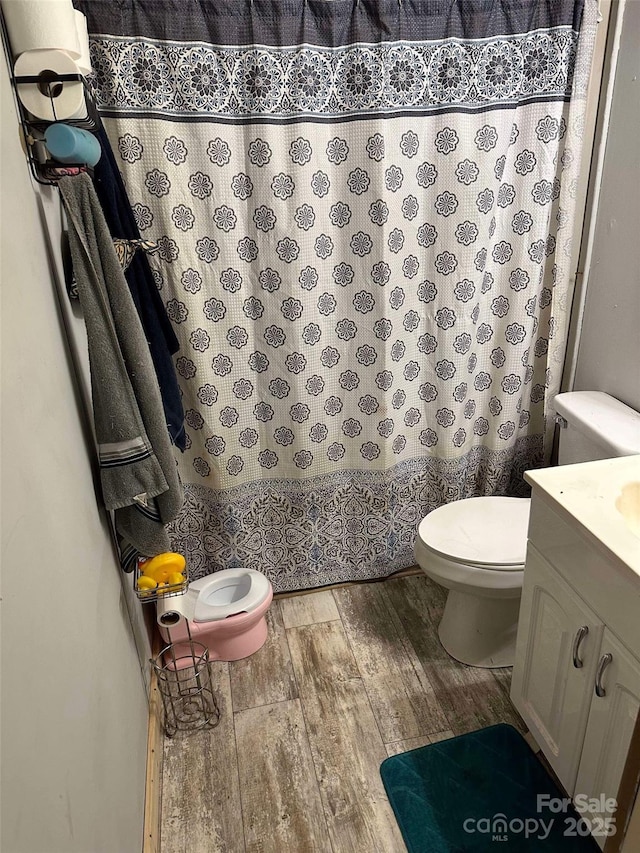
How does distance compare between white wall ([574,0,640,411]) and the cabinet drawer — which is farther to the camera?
white wall ([574,0,640,411])

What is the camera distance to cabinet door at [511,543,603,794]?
4.03 ft

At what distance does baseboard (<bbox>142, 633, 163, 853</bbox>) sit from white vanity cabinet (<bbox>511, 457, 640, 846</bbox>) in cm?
97

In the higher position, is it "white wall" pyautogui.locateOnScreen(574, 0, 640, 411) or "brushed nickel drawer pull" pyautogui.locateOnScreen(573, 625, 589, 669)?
"white wall" pyautogui.locateOnScreen(574, 0, 640, 411)

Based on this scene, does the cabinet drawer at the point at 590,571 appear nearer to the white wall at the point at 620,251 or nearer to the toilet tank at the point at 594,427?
the toilet tank at the point at 594,427

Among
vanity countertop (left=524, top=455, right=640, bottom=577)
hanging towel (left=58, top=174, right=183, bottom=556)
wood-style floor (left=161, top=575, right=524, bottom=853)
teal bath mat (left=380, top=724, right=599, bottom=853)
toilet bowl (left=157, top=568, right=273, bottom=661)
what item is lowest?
wood-style floor (left=161, top=575, right=524, bottom=853)

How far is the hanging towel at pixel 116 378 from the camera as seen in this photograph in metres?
1.11

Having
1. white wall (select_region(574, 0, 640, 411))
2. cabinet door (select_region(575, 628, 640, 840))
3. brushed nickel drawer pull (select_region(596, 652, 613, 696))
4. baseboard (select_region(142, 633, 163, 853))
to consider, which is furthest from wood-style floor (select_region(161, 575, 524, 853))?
white wall (select_region(574, 0, 640, 411))

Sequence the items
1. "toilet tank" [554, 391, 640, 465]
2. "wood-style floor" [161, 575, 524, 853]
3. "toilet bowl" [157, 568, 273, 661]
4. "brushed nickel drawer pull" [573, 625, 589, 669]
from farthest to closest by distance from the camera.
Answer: "toilet bowl" [157, 568, 273, 661], "toilet tank" [554, 391, 640, 465], "wood-style floor" [161, 575, 524, 853], "brushed nickel drawer pull" [573, 625, 589, 669]

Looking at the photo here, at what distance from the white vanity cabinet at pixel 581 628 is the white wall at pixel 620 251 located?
25.9 inches

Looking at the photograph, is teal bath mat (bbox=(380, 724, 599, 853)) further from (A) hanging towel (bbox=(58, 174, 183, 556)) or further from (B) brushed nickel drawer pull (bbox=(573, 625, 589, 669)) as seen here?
(A) hanging towel (bbox=(58, 174, 183, 556))

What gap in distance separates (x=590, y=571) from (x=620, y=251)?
117cm

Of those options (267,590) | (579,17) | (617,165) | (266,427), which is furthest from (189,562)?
(579,17)

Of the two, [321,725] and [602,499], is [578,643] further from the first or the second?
[321,725]

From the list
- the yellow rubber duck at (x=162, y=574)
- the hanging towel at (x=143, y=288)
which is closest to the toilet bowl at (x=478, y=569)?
the yellow rubber duck at (x=162, y=574)
